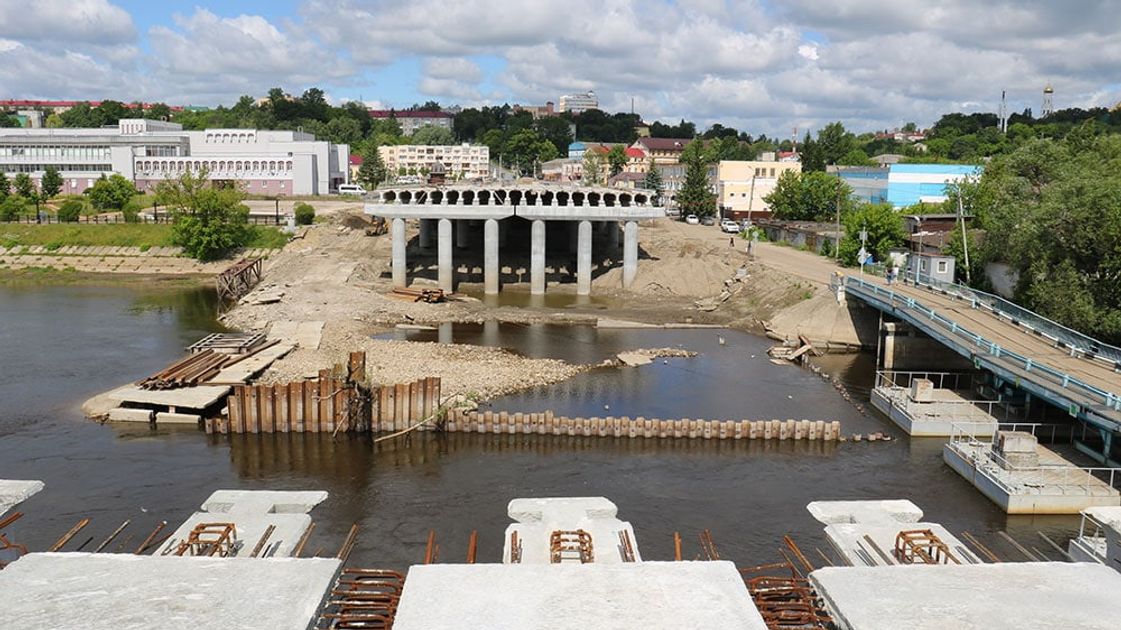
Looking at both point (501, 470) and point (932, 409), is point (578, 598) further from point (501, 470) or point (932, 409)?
point (932, 409)

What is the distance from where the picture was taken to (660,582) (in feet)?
42.0

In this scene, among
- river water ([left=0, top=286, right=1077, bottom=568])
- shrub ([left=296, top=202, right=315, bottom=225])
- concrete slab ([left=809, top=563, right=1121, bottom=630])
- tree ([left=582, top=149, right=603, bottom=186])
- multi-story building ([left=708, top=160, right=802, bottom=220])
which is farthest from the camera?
tree ([left=582, top=149, right=603, bottom=186])

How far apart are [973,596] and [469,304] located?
54.5 m

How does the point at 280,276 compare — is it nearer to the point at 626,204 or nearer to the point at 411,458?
the point at 626,204

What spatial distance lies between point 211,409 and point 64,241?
212 feet

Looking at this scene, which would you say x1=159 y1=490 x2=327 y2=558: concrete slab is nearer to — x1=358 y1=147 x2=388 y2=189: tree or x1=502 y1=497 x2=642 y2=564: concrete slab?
x1=502 y1=497 x2=642 y2=564: concrete slab

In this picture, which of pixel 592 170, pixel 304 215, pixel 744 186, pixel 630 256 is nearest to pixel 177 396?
pixel 630 256

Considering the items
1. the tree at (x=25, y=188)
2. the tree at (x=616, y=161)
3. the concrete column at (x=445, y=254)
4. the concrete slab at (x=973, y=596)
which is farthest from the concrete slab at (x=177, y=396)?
the tree at (x=616, y=161)

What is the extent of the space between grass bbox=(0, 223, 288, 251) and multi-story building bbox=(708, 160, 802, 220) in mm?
57792

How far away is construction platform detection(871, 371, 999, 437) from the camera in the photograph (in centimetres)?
3600

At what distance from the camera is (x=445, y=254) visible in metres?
70.1

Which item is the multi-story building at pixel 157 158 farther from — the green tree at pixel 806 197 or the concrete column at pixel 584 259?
the green tree at pixel 806 197

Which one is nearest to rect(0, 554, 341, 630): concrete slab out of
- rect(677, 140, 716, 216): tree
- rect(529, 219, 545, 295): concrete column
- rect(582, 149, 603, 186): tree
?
rect(529, 219, 545, 295): concrete column

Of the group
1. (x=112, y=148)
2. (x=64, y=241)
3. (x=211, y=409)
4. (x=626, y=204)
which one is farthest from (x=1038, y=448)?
(x=112, y=148)
